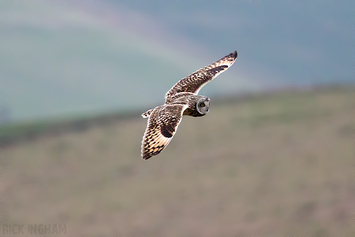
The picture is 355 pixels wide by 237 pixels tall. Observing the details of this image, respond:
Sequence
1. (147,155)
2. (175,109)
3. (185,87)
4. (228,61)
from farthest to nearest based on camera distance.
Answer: (228,61) → (185,87) → (175,109) → (147,155)

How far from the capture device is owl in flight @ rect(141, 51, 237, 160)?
6.91 m

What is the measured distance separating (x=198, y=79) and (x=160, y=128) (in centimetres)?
240

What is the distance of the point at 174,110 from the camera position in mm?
7379

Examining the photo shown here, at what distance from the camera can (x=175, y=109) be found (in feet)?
24.3

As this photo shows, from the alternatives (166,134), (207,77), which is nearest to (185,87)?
(207,77)

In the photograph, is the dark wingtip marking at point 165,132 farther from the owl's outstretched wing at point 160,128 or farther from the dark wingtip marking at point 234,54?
the dark wingtip marking at point 234,54

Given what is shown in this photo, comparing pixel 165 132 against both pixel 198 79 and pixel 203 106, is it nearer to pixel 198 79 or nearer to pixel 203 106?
pixel 203 106

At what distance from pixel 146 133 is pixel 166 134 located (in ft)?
0.98

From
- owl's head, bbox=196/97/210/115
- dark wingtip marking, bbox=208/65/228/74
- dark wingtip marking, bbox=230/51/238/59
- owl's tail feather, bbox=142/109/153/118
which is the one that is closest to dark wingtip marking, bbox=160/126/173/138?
owl's tail feather, bbox=142/109/153/118

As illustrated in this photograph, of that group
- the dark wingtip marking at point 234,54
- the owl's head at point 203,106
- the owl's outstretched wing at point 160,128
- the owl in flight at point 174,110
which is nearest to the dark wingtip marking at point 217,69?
the owl in flight at point 174,110

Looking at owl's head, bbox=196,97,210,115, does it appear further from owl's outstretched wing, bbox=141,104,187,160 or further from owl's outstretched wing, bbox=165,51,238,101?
owl's outstretched wing, bbox=165,51,238,101

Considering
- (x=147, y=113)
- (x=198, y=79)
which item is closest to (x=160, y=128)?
(x=147, y=113)

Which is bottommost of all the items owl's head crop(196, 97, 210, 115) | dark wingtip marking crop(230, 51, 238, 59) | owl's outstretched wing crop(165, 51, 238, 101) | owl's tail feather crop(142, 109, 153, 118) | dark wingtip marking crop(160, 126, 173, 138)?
dark wingtip marking crop(160, 126, 173, 138)

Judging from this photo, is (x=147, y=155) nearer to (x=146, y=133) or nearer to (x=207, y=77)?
(x=146, y=133)
